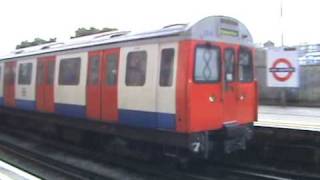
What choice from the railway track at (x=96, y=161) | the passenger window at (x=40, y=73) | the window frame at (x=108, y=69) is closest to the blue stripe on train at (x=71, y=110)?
the railway track at (x=96, y=161)

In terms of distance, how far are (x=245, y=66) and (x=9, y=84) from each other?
9986mm

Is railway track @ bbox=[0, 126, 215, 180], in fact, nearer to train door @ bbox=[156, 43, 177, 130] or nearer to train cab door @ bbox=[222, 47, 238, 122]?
train door @ bbox=[156, 43, 177, 130]

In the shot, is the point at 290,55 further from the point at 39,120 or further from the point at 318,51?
the point at 39,120

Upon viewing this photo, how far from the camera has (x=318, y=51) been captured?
25.4 m

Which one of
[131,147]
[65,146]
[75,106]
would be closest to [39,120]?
[65,146]

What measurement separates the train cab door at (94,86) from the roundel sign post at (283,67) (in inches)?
357

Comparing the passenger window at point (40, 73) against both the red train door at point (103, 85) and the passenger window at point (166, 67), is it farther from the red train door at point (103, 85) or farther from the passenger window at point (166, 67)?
the passenger window at point (166, 67)

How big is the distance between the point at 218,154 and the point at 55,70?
5.60 metres

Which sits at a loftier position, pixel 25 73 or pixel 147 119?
pixel 25 73

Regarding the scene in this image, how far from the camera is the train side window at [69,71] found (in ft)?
47.0

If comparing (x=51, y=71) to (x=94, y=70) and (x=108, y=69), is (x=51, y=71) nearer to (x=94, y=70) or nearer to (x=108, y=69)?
(x=94, y=70)

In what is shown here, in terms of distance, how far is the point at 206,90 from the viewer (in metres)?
10.8

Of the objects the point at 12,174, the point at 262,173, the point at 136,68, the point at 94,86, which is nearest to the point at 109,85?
the point at 94,86

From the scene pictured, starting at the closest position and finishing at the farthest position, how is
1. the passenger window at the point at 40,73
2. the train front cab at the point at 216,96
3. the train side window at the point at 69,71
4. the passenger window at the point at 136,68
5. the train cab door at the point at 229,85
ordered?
the train front cab at the point at 216,96, the train cab door at the point at 229,85, the passenger window at the point at 136,68, the train side window at the point at 69,71, the passenger window at the point at 40,73
